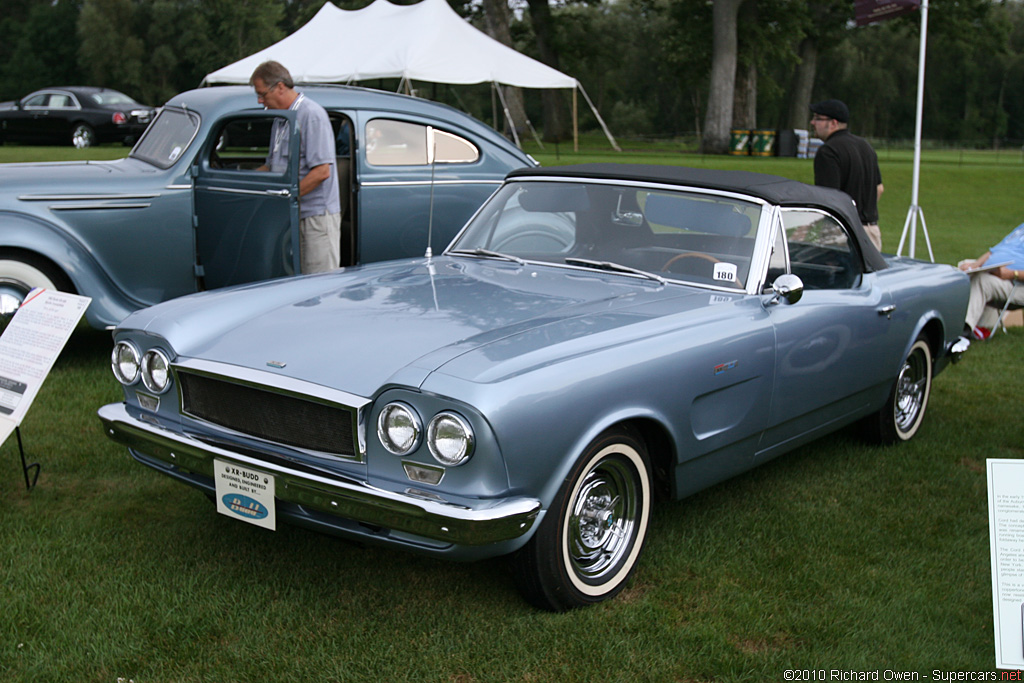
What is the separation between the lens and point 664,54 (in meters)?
37.1

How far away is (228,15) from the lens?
5894cm

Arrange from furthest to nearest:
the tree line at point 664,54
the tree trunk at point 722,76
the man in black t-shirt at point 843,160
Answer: the tree line at point 664,54 → the tree trunk at point 722,76 → the man in black t-shirt at point 843,160

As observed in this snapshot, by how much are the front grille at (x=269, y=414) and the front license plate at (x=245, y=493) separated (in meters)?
0.14

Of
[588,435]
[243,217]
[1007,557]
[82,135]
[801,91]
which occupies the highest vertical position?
[801,91]

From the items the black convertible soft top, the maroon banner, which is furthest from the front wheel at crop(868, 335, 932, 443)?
the maroon banner

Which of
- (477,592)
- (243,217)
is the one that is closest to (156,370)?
(477,592)


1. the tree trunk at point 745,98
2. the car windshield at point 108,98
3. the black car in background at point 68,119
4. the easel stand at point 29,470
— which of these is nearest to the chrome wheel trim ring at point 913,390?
the easel stand at point 29,470

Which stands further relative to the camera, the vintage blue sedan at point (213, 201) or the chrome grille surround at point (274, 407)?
the vintage blue sedan at point (213, 201)

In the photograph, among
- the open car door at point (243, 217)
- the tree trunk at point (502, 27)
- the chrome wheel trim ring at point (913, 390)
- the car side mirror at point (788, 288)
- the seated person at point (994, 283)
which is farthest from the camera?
the tree trunk at point (502, 27)

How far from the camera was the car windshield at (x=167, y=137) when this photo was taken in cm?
669

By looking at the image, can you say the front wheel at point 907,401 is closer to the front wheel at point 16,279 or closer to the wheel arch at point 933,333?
the wheel arch at point 933,333

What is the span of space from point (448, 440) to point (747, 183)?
7.05 ft

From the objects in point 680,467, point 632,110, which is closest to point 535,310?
point 680,467

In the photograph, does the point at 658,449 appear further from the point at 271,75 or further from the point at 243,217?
the point at 271,75
